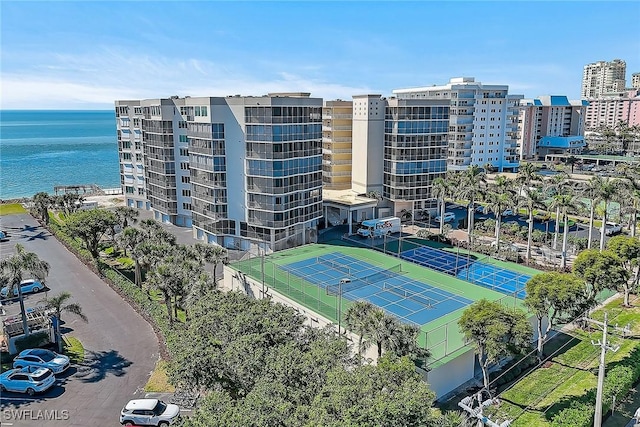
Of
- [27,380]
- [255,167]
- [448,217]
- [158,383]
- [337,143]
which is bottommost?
[158,383]

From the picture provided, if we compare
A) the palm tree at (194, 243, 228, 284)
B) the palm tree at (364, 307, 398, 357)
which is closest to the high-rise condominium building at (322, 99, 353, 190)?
the palm tree at (194, 243, 228, 284)

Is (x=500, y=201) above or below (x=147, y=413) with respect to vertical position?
above

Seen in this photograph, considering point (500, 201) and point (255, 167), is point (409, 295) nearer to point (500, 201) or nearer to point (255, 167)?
point (500, 201)

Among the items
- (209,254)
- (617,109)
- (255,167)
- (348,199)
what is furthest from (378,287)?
(617,109)

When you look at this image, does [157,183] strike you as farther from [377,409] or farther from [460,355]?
[377,409]

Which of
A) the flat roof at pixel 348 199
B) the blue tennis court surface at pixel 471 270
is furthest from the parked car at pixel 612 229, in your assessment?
the flat roof at pixel 348 199
